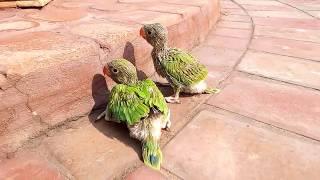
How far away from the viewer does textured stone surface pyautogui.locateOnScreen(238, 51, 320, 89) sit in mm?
2387

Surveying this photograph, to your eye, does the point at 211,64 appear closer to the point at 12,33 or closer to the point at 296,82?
the point at 296,82

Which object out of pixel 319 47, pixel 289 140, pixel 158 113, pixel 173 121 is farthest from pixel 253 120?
pixel 319 47

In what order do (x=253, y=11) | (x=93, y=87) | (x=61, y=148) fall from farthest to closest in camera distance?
(x=253, y=11) < (x=93, y=87) < (x=61, y=148)

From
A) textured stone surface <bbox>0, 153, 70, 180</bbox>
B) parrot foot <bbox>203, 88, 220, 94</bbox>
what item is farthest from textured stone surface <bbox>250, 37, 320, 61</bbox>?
textured stone surface <bbox>0, 153, 70, 180</bbox>

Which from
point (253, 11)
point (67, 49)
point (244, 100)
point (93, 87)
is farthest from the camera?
point (253, 11)

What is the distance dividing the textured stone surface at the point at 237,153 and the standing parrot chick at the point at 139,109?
99 mm

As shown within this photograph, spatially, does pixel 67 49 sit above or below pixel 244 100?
above

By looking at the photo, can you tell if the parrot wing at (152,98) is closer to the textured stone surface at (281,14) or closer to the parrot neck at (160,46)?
the parrot neck at (160,46)

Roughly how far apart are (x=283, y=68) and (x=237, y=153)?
1314 mm

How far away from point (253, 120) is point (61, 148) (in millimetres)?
1109

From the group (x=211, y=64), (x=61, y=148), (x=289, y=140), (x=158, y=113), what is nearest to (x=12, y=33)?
(x=61, y=148)

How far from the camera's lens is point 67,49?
1809 millimetres

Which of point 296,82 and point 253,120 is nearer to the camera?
point 253,120

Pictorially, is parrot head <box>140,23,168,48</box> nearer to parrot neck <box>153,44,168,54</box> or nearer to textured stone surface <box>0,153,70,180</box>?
parrot neck <box>153,44,168,54</box>
